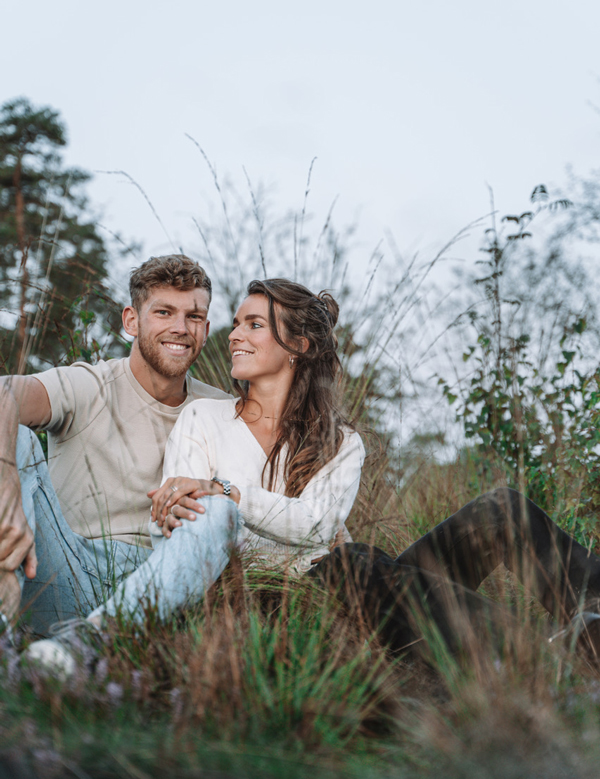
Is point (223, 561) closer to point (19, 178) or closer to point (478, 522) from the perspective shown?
point (478, 522)

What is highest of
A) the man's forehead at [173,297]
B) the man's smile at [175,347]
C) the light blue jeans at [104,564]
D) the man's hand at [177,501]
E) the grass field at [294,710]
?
the man's forehead at [173,297]

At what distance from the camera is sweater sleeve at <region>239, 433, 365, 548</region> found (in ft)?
6.41

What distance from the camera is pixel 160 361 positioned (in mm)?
2455

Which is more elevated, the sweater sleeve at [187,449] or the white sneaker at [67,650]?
the sweater sleeve at [187,449]

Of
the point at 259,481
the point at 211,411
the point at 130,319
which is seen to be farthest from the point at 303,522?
the point at 130,319

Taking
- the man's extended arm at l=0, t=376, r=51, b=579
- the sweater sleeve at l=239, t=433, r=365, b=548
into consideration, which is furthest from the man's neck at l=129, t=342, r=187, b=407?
the sweater sleeve at l=239, t=433, r=365, b=548

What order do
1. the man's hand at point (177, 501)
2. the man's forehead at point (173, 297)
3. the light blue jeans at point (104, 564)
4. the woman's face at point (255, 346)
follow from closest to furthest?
the light blue jeans at point (104, 564)
the man's hand at point (177, 501)
the woman's face at point (255, 346)
the man's forehead at point (173, 297)

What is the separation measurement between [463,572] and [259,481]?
73cm

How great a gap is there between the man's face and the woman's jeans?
1.00 meters

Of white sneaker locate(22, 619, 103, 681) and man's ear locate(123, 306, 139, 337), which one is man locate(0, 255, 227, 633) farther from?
white sneaker locate(22, 619, 103, 681)

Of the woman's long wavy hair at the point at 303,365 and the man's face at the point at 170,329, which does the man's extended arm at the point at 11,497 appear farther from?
the woman's long wavy hair at the point at 303,365

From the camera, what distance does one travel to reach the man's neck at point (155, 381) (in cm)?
247

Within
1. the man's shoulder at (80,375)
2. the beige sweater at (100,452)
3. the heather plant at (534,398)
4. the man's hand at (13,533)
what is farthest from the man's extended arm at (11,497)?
the heather plant at (534,398)

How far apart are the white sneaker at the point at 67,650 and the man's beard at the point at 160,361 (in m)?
1.15
